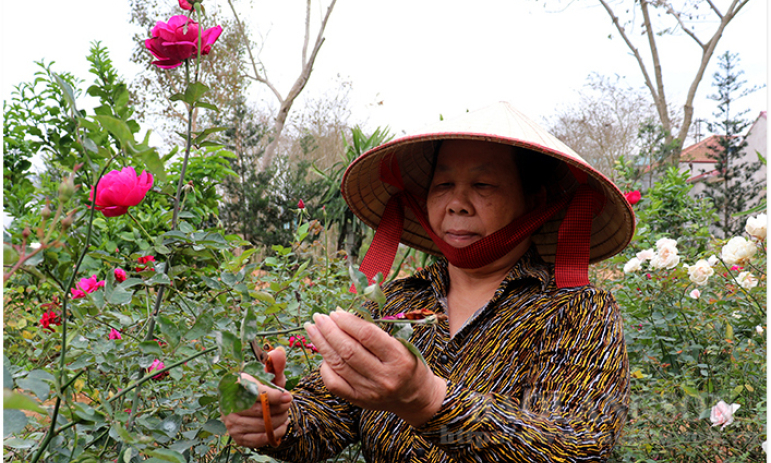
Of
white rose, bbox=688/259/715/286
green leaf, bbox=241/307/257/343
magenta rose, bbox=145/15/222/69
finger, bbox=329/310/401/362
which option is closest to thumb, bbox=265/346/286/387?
finger, bbox=329/310/401/362

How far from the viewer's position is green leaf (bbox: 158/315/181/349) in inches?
28.0

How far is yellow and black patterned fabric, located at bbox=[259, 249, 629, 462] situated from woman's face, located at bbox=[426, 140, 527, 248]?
138 mm

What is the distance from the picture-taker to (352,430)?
1.45m

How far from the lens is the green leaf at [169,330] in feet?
2.33

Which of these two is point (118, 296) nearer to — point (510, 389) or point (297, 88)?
point (510, 389)

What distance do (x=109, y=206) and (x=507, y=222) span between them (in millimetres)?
940

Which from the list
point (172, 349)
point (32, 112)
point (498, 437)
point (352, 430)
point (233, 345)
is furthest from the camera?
point (32, 112)

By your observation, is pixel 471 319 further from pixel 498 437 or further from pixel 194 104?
pixel 194 104

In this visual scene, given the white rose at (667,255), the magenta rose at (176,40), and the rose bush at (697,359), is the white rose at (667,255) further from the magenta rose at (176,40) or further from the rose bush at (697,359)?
the magenta rose at (176,40)

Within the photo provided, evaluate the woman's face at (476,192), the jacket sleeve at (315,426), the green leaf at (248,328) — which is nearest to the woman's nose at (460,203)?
the woman's face at (476,192)

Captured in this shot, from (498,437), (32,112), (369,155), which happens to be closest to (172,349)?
(498,437)

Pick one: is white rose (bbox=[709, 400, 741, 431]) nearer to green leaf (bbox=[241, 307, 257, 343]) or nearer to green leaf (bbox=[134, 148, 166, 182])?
green leaf (bbox=[241, 307, 257, 343])

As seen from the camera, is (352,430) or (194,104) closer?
(194,104)

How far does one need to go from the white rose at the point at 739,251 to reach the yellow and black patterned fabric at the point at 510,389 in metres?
0.95
